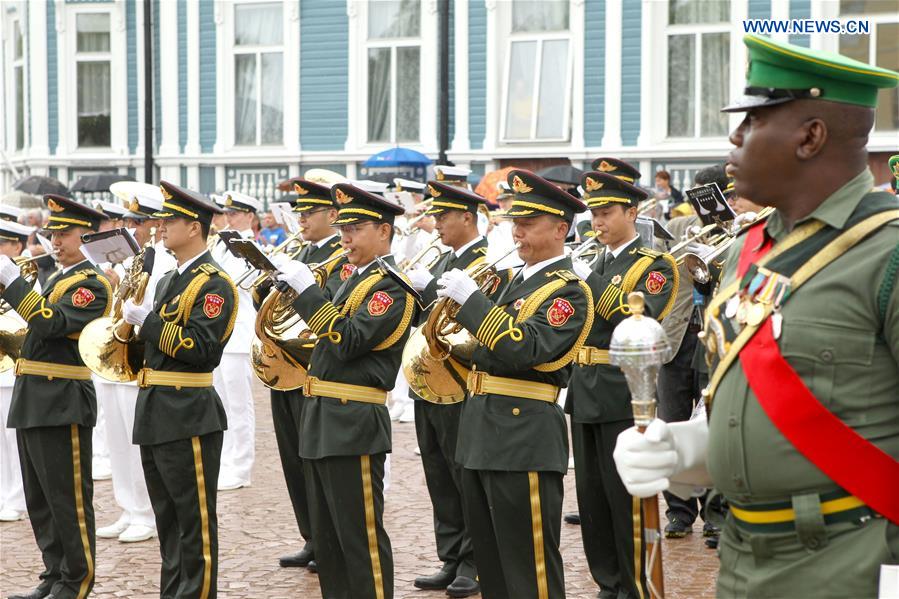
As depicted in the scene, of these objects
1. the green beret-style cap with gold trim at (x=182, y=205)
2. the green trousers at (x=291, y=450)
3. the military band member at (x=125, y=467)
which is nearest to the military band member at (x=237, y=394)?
the military band member at (x=125, y=467)

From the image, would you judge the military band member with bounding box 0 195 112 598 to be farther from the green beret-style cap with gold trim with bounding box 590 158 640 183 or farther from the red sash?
the red sash

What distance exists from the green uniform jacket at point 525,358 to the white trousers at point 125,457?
3.57 meters

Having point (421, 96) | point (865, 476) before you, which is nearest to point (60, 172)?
point (421, 96)

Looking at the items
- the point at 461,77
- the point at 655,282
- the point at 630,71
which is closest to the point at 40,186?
the point at 461,77

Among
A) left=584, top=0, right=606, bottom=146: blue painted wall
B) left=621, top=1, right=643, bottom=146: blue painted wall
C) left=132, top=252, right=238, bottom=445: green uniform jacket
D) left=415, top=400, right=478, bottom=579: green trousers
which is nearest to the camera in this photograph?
left=132, top=252, right=238, bottom=445: green uniform jacket

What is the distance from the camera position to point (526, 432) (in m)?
5.77

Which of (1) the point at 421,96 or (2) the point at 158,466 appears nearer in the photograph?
(2) the point at 158,466

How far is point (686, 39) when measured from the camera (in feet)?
61.6

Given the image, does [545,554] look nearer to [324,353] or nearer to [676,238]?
[324,353]

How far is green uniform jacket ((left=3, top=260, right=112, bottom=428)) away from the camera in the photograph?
23.5 ft

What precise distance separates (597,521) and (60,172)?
17.7 meters

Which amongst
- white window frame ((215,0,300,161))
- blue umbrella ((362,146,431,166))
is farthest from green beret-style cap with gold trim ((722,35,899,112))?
white window frame ((215,0,300,161))

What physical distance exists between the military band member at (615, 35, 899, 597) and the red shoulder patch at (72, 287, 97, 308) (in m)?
4.77

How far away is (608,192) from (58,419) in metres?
3.27
